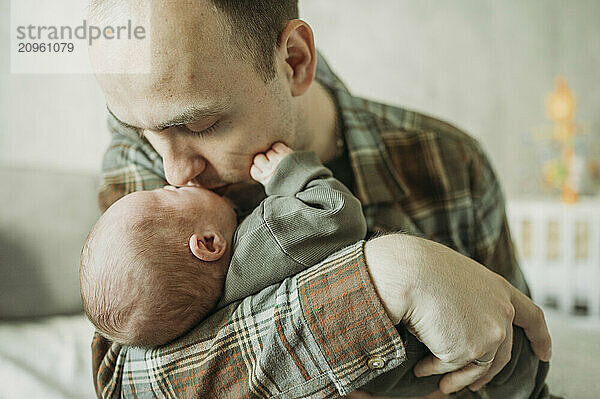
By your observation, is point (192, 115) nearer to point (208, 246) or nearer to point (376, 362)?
point (208, 246)

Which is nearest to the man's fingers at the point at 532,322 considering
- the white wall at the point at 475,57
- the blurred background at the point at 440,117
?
the blurred background at the point at 440,117

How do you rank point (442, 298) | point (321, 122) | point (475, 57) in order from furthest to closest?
point (475, 57) → point (321, 122) → point (442, 298)

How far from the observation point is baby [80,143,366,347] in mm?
616

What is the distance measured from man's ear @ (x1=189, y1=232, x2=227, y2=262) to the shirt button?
20cm

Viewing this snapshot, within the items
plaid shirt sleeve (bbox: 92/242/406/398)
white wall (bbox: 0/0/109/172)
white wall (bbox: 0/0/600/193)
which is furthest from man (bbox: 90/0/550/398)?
white wall (bbox: 0/0/600/193)

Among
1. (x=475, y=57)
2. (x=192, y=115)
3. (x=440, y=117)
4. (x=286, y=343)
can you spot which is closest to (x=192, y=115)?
(x=192, y=115)

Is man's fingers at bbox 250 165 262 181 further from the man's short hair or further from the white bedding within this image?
the white bedding

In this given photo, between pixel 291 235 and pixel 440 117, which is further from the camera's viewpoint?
pixel 440 117

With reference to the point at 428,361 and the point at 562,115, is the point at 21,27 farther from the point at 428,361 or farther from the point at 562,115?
the point at 562,115

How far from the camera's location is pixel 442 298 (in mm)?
557

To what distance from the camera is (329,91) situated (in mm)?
1004

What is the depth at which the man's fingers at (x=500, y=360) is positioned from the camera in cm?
62

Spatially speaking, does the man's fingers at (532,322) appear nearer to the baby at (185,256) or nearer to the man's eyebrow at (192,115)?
the baby at (185,256)

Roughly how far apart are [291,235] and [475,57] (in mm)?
2451
